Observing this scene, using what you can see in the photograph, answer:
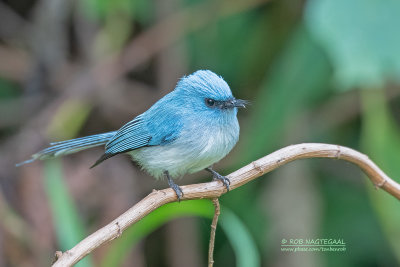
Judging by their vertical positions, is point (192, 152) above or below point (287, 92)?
below

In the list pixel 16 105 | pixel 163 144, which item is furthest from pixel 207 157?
pixel 16 105

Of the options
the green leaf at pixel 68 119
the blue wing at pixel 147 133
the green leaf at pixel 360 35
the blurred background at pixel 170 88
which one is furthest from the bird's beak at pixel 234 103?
the green leaf at pixel 68 119

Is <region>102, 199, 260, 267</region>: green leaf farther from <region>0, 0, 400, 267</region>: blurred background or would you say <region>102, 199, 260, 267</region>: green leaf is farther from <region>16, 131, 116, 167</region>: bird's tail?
<region>0, 0, 400, 267</region>: blurred background

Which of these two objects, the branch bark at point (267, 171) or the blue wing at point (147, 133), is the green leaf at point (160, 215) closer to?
the branch bark at point (267, 171)

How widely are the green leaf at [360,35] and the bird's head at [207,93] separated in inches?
33.6

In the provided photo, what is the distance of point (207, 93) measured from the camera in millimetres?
2965

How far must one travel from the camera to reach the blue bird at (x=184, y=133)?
295 cm

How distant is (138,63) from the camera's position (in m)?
4.69

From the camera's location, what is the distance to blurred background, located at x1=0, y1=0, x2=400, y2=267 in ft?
13.1

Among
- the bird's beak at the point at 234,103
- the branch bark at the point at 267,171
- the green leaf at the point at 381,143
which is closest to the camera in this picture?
the branch bark at the point at 267,171

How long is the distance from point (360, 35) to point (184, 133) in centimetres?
133

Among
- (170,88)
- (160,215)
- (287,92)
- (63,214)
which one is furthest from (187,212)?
(170,88)

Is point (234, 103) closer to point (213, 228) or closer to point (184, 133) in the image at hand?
point (184, 133)

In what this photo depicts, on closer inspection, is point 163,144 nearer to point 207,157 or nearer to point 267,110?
point 207,157
